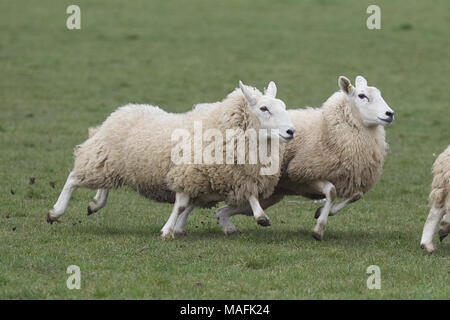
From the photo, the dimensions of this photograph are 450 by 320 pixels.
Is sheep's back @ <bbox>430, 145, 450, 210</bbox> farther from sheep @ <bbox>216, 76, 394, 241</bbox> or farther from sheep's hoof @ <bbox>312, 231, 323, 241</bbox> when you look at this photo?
sheep's hoof @ <bbox>312, 231, 323, 241</bbox>

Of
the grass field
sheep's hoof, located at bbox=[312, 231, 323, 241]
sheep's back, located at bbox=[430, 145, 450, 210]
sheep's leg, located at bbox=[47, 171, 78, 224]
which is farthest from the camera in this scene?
sheep's leg, located at bbox=[47, 171, 78, 224]

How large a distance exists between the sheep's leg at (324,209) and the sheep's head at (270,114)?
771mm

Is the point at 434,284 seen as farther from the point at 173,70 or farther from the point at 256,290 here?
the point at 173,70

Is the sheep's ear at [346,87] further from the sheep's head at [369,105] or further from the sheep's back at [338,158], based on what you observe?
the sheep's back at [338,158]

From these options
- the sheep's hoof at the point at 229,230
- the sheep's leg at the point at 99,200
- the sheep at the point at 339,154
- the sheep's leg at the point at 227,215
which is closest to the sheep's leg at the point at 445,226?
the sheep at the point at 339,154

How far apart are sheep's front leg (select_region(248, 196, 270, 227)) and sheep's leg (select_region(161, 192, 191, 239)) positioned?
0.63 metres

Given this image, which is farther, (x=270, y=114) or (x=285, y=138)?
(x=270, y=114)

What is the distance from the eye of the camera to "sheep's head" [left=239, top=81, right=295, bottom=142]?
8.40 metres

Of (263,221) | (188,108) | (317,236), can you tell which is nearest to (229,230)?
(263,221)

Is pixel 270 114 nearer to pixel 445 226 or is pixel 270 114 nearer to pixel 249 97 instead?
pixel 249 97

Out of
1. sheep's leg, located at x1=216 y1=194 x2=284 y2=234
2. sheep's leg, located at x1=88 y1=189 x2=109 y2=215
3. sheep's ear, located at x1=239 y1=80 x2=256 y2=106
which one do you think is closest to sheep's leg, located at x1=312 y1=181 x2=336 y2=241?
sheep's leg, located at x1=216 y1=194 x2=284 y2=234

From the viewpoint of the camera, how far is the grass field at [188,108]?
7.13 meters

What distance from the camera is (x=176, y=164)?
859cm

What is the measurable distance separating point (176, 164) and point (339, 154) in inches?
64.7
